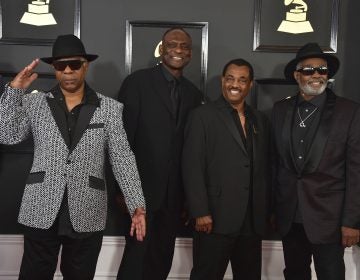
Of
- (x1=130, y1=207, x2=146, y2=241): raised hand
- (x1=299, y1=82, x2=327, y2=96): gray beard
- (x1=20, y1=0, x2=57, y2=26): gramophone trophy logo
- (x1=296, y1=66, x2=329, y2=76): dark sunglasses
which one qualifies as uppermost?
(x1=20, y1=0, x2=57, y2=26): gramophone trophy logo

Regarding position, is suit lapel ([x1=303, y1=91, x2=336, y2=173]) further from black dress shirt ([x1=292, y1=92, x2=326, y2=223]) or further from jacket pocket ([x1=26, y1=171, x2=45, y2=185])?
jacket pocket ([x1=26, y1=171, x2=45, y2=185])

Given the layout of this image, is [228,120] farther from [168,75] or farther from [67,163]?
[67,163]

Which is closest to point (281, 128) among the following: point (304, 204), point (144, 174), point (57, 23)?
point (304, 204)

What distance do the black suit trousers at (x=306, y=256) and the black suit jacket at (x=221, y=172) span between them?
0.65ft

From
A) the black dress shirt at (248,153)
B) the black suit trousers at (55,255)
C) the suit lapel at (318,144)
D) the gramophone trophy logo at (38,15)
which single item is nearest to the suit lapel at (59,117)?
the black suit trousers at (55,255)

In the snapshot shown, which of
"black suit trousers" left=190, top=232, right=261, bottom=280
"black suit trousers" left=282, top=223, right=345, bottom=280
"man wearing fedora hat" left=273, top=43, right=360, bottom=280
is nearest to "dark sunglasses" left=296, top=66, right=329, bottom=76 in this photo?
"man wearing fedora hat" left=273, top=43, right=360, bottom=280

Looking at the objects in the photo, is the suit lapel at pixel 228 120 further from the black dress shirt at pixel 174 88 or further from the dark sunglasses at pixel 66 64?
the dark sunglasses at pixel 66 64

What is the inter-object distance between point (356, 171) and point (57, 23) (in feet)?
6.95

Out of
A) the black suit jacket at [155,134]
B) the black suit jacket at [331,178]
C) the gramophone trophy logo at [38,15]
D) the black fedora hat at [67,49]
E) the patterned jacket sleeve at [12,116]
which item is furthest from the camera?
the gramophone trophy logo at [38,15]

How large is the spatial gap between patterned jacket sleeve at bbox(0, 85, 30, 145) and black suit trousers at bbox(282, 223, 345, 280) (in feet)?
4.96

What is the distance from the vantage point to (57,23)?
3.02 m

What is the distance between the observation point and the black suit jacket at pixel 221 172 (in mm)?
2348

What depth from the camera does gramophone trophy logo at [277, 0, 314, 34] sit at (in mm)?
3086

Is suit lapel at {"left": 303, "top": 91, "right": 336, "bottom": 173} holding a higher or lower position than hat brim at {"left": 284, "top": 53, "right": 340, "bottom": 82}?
lower
